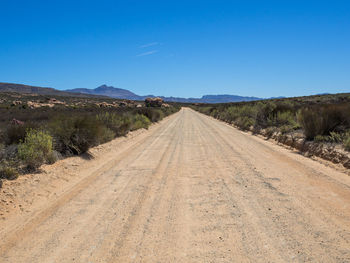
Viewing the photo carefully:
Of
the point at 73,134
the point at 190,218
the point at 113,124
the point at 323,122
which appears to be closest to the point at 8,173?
the point at 73,134

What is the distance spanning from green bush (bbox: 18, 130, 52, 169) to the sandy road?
1083 millimetres

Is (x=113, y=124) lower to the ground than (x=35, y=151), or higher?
higher

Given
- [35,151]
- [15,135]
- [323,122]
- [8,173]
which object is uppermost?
[323,122]

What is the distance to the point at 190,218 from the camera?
4.05m

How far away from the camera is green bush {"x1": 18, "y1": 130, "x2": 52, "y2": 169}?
6.14 meters

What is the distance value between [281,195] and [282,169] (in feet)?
7.52

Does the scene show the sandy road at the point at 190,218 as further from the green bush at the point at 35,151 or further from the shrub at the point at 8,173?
the shrub at the point at 8,173

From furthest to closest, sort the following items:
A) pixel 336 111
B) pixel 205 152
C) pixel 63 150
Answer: pixel 336 111 < pixel 205 152 < pixel 63 150

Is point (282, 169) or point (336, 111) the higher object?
point (336, 111)

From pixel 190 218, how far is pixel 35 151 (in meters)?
4.71

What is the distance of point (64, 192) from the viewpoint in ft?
17.8

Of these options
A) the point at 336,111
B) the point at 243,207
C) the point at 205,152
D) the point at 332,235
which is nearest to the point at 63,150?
the point at 205,152

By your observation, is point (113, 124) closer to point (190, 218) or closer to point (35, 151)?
point (35, 151)

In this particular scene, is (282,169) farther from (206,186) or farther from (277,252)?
(277,252)
